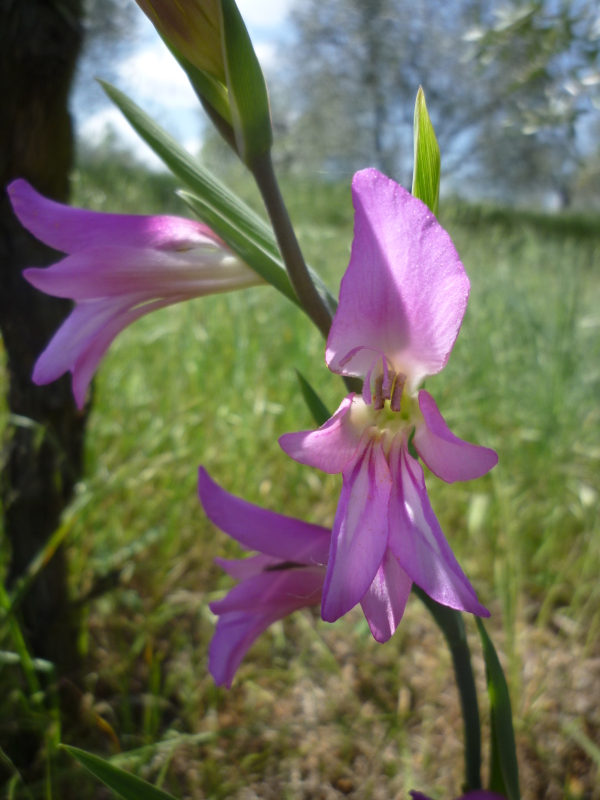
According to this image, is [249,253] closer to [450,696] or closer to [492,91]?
[450,696]

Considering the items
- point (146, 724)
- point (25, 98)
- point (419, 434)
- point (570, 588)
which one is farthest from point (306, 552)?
point (570, 588)

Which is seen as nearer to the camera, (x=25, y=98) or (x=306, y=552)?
(x=306, y=552)

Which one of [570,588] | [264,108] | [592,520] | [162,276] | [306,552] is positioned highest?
[264,108]

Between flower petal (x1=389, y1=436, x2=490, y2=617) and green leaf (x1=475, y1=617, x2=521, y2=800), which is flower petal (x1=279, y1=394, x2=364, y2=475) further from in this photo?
green leaf (x1=475, y1=617, x2=521, y2=800)

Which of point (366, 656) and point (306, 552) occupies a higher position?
point (306, 552)

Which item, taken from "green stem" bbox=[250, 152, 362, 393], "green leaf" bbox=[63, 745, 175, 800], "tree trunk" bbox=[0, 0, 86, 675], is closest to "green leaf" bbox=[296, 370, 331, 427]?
"green stem" bbox=[250, 152, 362, 393]

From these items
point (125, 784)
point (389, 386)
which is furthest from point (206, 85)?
Answer: point (125, 784)

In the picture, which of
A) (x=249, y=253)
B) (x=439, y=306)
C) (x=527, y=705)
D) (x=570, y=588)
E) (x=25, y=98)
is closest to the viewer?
(x=439, y=306)
